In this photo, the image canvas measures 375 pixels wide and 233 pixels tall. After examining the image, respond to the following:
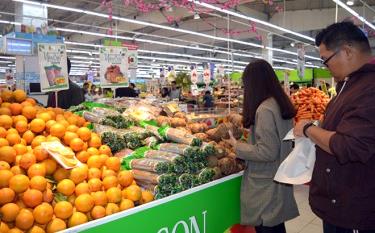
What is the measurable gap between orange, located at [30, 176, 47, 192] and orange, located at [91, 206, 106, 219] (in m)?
0.25

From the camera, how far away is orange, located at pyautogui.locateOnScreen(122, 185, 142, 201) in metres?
1.89

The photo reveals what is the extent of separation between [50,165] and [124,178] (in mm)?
379

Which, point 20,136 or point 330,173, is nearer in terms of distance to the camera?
point 330,173

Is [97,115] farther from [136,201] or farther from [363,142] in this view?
[363,142]

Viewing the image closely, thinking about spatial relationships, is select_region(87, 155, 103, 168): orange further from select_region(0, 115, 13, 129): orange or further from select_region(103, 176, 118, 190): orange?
select_region(0, 115, 13, 129): orange

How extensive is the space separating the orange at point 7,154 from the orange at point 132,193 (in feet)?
1.90

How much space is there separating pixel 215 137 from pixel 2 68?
95.6 feet

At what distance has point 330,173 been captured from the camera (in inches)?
70.7

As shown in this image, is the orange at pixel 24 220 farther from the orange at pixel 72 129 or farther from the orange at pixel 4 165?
the orange at pixel 72 129

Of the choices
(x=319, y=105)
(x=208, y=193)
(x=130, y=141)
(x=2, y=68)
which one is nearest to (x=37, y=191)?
(x=130, y=141)

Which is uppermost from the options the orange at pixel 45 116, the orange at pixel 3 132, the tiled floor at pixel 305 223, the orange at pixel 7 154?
the orange at pixel 45 116

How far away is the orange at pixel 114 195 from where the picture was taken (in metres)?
1.81

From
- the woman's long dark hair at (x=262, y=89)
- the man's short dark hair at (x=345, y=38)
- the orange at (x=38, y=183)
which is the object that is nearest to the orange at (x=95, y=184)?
the orange at (x=38, y=183)

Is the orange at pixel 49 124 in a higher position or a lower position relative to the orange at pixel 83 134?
higher
